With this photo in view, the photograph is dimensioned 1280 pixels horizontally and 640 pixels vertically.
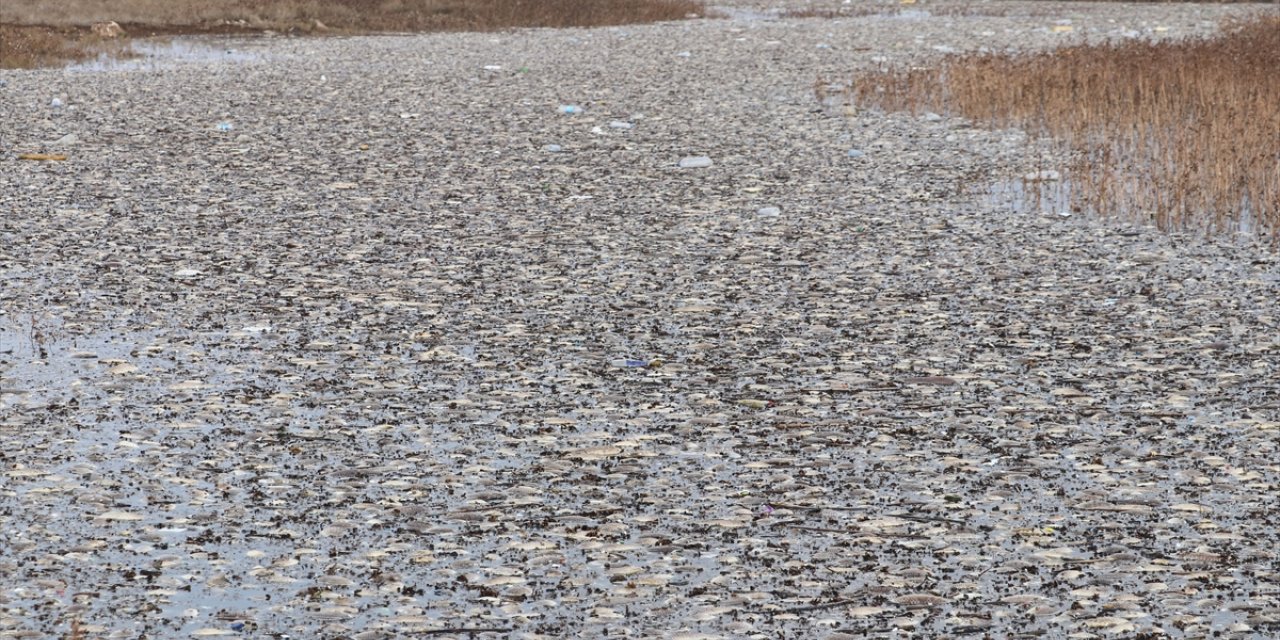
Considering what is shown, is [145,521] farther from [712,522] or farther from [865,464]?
[865,464]

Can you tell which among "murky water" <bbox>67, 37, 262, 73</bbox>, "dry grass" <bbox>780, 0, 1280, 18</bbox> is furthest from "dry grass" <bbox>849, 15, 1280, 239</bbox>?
"dry grass" <bbox>780, 0, 1280, 18</bbox>

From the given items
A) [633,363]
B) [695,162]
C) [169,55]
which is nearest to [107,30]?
[169,55]

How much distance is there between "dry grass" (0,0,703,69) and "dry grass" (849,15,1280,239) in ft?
53.8

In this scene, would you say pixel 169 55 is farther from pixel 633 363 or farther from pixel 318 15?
pixel 633 363

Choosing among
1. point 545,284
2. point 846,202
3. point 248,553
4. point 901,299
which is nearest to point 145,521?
point 248,553

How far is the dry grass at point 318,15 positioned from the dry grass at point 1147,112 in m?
16.4

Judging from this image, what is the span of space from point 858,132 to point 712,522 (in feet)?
40.5

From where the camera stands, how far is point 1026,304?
1034 cm

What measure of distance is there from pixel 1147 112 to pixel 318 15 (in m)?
25.8

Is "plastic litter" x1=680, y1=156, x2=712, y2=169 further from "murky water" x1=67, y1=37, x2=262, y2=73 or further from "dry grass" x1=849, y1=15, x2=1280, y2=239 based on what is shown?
"murky water" x1=67, y1=37, x2=262, y2=73

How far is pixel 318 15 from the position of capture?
3909 centimetres

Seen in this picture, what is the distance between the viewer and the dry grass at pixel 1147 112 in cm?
1369

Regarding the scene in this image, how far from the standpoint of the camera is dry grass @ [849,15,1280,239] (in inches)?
539

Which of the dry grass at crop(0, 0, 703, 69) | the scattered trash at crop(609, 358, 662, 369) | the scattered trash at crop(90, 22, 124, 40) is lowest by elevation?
the scattered trash at crop(609, 358, 662, 369)
